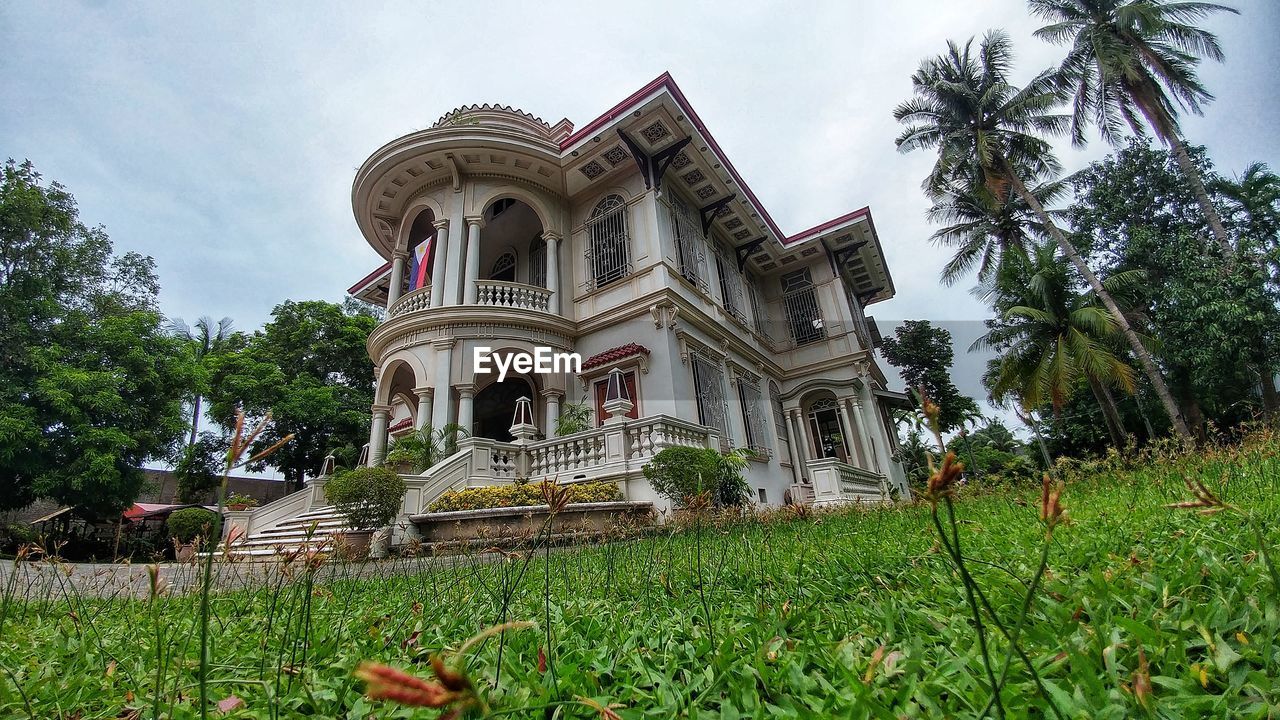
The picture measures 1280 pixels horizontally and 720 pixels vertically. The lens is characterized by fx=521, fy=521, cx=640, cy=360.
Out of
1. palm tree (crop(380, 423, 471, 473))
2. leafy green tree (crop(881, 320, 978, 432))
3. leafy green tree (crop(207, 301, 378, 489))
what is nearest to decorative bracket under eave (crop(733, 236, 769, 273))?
palm tree (crop(380, 423, 471, 473))

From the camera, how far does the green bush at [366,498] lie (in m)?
7.45

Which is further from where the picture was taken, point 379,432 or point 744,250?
point 744,250

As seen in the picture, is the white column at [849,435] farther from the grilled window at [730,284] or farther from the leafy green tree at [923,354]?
the leafy green tree at [923,354]

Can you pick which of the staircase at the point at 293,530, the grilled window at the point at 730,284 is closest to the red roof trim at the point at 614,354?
the grilled window at the point at 730,284

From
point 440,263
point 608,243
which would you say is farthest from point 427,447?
point 608,243

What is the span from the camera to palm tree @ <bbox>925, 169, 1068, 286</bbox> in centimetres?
2098

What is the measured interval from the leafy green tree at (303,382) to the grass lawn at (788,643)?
734 inches

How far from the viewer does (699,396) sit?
38.7 ft

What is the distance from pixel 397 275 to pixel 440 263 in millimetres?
2263

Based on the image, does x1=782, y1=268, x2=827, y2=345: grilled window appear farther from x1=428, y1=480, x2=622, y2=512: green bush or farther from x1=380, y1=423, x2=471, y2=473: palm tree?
x1=380, y1=423, x2=471, y2=473: palm tree

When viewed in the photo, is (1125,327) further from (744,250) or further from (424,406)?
(424,406)

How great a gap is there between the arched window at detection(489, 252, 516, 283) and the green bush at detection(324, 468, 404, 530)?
8681 mm

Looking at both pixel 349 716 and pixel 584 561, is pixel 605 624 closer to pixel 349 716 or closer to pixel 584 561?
pixel 349 716

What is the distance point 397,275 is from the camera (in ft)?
46.4
